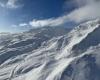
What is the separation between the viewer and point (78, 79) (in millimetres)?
154750

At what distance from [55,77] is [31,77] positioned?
77.3 feet

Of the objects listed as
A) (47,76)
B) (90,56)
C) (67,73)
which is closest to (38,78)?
(47,76)

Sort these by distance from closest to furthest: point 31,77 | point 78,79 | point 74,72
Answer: point 78,79
point 74,72
point 31,77

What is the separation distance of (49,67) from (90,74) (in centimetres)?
3747

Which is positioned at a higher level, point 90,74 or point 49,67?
point 49,67

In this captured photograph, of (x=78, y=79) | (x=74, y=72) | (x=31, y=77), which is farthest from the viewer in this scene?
(x=31, y=77)

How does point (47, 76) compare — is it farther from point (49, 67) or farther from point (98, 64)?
point (98, 64)

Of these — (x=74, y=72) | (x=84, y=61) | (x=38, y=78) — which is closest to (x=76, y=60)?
(x=84, y=61)

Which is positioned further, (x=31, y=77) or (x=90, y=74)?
(x=31, y=77)

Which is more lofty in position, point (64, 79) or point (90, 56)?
point (90, 56)

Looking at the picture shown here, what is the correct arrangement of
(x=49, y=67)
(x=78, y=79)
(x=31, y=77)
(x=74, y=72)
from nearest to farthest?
(x=78, y=79)
(x=74, y=72)
(x=31, y=77)
(x=49, y=67)

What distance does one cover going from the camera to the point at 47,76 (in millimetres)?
170125

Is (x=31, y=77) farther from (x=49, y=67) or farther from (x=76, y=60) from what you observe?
(x=76, y=60)

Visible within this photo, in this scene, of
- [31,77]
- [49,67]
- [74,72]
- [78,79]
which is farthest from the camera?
[49,67]
